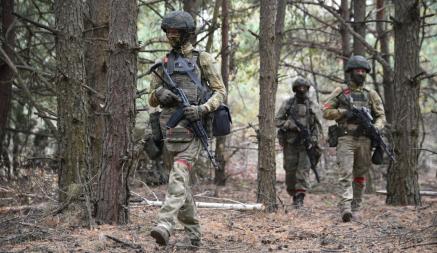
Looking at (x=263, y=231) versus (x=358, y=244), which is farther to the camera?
(x=263, y=231)

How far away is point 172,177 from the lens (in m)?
5.19

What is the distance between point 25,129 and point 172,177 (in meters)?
8.20

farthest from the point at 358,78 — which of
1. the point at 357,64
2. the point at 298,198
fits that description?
the point at 298,198

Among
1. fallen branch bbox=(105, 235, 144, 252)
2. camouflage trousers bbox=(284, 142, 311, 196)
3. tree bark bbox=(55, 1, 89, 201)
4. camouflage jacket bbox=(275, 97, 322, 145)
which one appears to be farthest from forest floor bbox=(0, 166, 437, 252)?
camouflage jacket bbox=(275, 97, 322, 145)

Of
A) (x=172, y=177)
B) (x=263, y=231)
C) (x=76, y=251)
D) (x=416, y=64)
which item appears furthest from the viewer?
(x=416, y=64)

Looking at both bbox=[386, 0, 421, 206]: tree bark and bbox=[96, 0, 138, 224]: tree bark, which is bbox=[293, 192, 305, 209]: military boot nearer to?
bbox=[386, 0, 421, 206]: tree bark

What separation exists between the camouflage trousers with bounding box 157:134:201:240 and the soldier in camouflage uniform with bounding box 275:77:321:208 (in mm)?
4596

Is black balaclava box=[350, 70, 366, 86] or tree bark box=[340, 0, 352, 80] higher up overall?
tree bark box=[340, 0, 352, 80]

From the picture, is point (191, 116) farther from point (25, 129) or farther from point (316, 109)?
point (25, 129)

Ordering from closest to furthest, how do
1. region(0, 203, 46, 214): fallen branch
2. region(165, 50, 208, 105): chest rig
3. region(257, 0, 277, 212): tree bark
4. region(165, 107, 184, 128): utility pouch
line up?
region(165, 107, 184, 128): utility pouch, region(165, 50, 208, 105): chest rig, region(0, 203, 46, 214): fallen branch, region(257, 0, 277, 212): tree bark

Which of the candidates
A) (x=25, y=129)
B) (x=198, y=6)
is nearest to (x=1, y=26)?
(x=25, y=129)

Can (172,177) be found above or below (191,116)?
below

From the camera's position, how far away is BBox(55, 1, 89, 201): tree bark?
21.6 feet

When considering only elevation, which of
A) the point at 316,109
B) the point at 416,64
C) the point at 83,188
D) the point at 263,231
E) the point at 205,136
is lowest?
the point at 263,231
